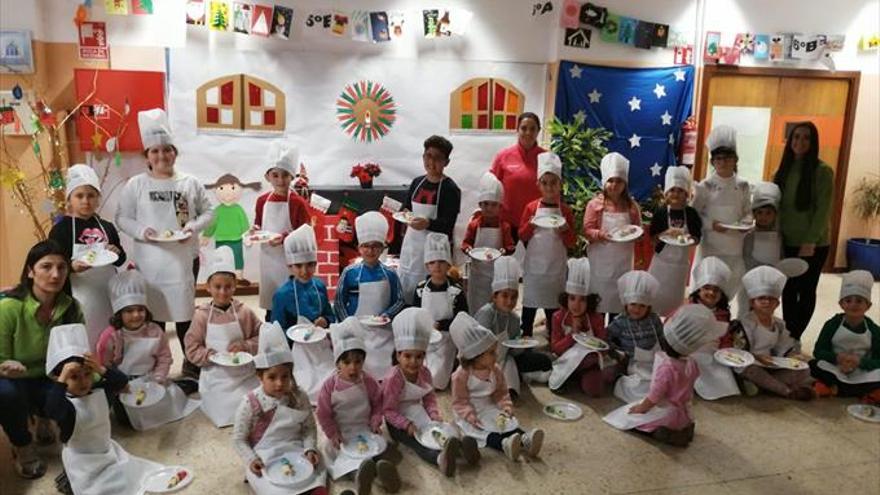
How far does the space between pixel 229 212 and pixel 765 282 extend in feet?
14.4

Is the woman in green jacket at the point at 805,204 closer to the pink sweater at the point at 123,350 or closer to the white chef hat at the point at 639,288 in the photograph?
the white chef hat at the point at 639,288

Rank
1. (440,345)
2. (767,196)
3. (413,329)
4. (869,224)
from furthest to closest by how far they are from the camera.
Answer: (869,224) → (767,196) → (440,345) → (413,329)

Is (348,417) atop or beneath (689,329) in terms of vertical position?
beneath

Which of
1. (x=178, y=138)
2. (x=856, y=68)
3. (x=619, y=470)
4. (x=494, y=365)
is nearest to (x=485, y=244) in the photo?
(x=494, y=365)

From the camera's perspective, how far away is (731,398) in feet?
13.4

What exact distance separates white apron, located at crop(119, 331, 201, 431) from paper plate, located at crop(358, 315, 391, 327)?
3.61ft

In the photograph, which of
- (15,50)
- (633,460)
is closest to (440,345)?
(633,460)

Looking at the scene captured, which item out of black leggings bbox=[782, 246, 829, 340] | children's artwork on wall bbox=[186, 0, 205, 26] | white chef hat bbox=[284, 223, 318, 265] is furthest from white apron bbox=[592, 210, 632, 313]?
children's artwork on wall bbox=[186, 0, 205, 26]

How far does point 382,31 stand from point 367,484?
4.37 meters

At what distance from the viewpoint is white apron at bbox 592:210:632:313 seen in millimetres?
4414

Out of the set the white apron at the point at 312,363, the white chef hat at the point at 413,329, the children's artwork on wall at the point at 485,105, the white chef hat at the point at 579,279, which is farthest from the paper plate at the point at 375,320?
the children's artwork on wall at the point at 485,105

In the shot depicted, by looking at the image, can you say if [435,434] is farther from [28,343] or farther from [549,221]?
[28,343]

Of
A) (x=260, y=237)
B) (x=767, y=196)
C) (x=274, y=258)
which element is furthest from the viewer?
(x=767, y=196)

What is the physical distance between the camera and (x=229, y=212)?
5.95m
